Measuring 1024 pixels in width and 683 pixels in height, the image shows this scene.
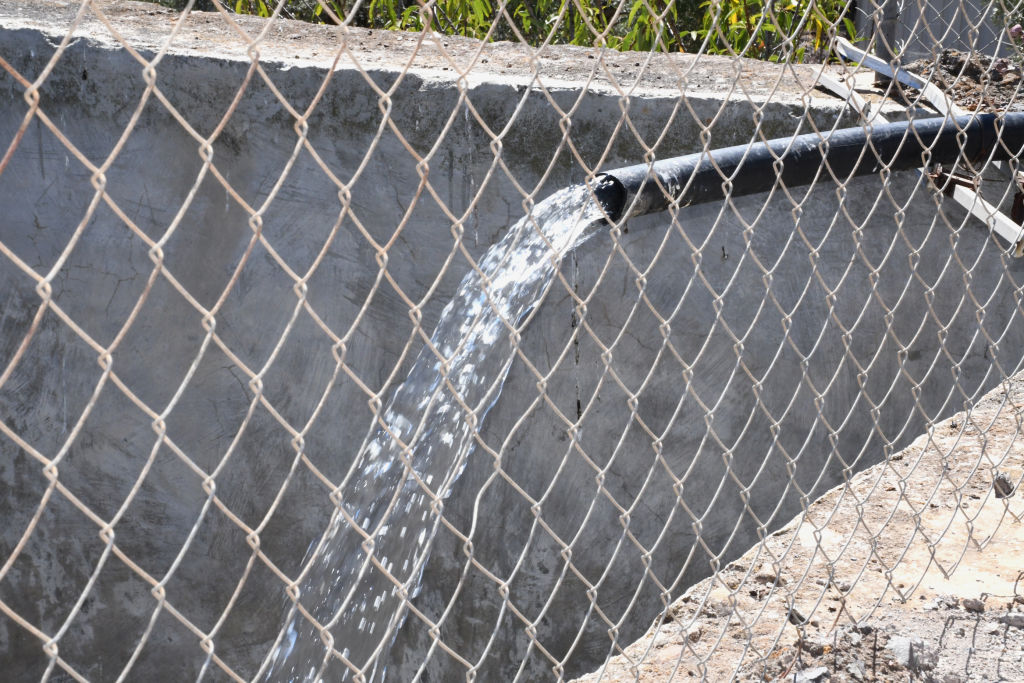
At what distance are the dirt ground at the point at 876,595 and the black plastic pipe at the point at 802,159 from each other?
1.93 ft

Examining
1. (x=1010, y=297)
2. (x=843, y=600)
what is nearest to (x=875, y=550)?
(x=843, y=600)

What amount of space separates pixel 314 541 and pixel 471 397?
117 centimetres

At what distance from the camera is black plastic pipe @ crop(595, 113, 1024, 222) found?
59.5 inches

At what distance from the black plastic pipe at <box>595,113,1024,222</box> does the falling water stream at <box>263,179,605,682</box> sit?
27cm

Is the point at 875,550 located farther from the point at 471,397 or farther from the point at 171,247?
the point at 171,247

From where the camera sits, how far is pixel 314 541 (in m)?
3.07

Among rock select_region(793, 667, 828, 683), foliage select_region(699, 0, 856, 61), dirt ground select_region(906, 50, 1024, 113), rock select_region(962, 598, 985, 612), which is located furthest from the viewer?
foliage select_region(699, 0, 856, 61)

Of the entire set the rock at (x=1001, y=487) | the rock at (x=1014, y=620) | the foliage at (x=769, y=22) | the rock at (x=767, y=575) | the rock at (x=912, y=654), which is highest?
the foliage at (x=769, y=22)

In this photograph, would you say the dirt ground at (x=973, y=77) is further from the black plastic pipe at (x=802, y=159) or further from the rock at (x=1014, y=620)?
the rock at (x=1014, y=620)

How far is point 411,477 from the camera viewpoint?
6.17 feet

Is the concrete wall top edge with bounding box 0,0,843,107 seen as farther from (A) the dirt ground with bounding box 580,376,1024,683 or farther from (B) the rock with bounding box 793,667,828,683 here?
(B) the rock with bounding box 793,667,828,683

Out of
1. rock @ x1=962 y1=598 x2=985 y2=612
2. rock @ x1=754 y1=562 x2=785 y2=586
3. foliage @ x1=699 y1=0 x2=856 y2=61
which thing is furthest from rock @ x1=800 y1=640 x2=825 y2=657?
foliage @ x1=699 y1=0 x2=856 y2=61

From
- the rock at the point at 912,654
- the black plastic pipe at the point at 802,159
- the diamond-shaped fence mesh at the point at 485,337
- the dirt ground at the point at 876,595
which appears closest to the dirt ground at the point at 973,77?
the diamond-shaped fence mesh at the point at 485,337

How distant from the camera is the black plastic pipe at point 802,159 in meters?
1.51
